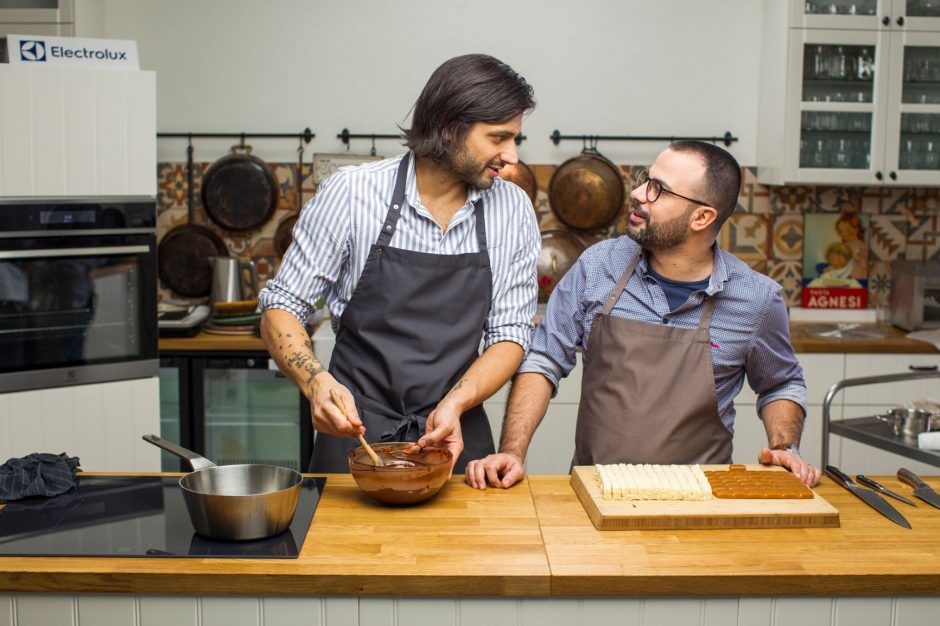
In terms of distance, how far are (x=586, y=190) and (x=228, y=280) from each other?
1642mm

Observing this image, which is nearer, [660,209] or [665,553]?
[665,553]

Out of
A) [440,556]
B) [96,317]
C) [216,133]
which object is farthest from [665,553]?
[216,133]

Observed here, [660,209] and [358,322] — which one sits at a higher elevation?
[660,209]

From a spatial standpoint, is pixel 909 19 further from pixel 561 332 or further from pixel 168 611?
pixel 168 611

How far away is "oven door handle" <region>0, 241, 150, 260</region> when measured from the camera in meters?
3.21

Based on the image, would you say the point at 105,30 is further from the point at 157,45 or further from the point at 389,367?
the point at 389,367

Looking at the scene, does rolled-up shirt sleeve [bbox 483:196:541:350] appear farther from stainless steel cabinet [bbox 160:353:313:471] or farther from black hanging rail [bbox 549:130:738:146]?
black hanging rail [bbox 549:130:738:146]

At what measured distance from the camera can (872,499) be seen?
1918 millimetres

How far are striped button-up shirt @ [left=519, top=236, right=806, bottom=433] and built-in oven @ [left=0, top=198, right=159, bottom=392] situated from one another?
5.50ft

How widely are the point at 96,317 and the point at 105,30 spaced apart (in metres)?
1.63

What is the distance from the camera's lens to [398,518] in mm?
1778

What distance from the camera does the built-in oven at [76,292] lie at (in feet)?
10.6

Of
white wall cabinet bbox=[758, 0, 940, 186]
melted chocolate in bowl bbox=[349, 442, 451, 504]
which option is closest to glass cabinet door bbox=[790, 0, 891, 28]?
white wall cabinet bbox=[758, 0, 940, 186]

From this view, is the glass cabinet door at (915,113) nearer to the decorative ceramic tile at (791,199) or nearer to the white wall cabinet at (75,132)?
the decorative ceramic tile at (791,199)
